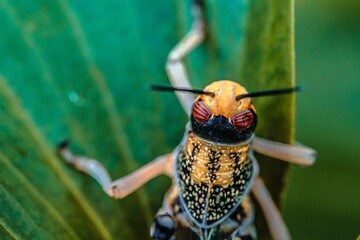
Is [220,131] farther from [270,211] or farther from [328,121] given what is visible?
[328,121]

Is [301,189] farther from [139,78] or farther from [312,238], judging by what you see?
[139,78]

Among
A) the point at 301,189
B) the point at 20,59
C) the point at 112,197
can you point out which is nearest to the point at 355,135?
the point at 301,189

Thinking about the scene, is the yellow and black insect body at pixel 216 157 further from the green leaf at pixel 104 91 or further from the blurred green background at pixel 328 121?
the blurred green background at pixel 328 121

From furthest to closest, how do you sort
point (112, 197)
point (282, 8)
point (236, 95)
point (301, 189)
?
1. point (301, 189)
2. point (112, 197)
3. point (236, 95)
4. point (282, 8)

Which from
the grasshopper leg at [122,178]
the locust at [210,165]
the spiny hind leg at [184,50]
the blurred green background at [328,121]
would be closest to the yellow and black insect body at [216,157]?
the locust at [210,165]

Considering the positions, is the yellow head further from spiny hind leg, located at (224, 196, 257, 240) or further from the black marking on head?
spiny hind leg, located at (224, 196, 257, 240)
